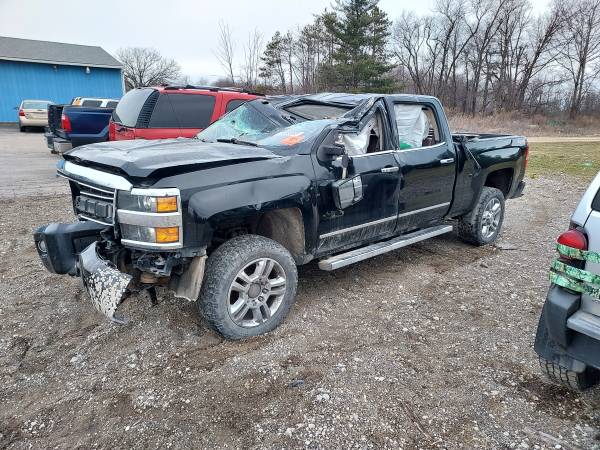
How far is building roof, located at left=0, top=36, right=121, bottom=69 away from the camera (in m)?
28.9

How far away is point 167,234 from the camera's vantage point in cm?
289

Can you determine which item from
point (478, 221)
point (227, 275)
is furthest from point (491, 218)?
point (227, 275)

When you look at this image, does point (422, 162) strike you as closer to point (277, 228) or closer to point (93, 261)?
point (277, 228)

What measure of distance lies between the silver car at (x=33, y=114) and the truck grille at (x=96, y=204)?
22.8 metres

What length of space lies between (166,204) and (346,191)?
1536mm

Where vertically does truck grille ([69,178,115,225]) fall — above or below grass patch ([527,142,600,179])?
above

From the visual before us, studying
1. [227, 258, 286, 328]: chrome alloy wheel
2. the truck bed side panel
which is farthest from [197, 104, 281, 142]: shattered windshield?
the truck bed side panel

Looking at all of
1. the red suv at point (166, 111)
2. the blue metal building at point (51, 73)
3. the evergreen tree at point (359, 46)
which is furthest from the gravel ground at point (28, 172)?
the evergreen tree at point (359, 46)

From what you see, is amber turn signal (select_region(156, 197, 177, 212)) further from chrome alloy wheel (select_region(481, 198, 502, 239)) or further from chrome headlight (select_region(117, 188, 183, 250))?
chrome alloy wheel (select_region(481, 198, 502, 239))

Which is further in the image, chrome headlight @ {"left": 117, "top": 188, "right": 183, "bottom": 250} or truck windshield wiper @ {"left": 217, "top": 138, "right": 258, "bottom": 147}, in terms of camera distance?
truck windshield wiper @ {"left": 217, "top": 138, "right": 258, "bottom": 147}

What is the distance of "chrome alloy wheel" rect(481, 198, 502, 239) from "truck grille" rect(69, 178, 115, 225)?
175 inches

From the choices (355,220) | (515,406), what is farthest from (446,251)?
(515,406)

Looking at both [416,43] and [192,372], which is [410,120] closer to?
[192,372]

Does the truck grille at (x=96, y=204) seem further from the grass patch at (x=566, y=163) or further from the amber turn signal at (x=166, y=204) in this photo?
the grass patch at (x=566, y=163)
